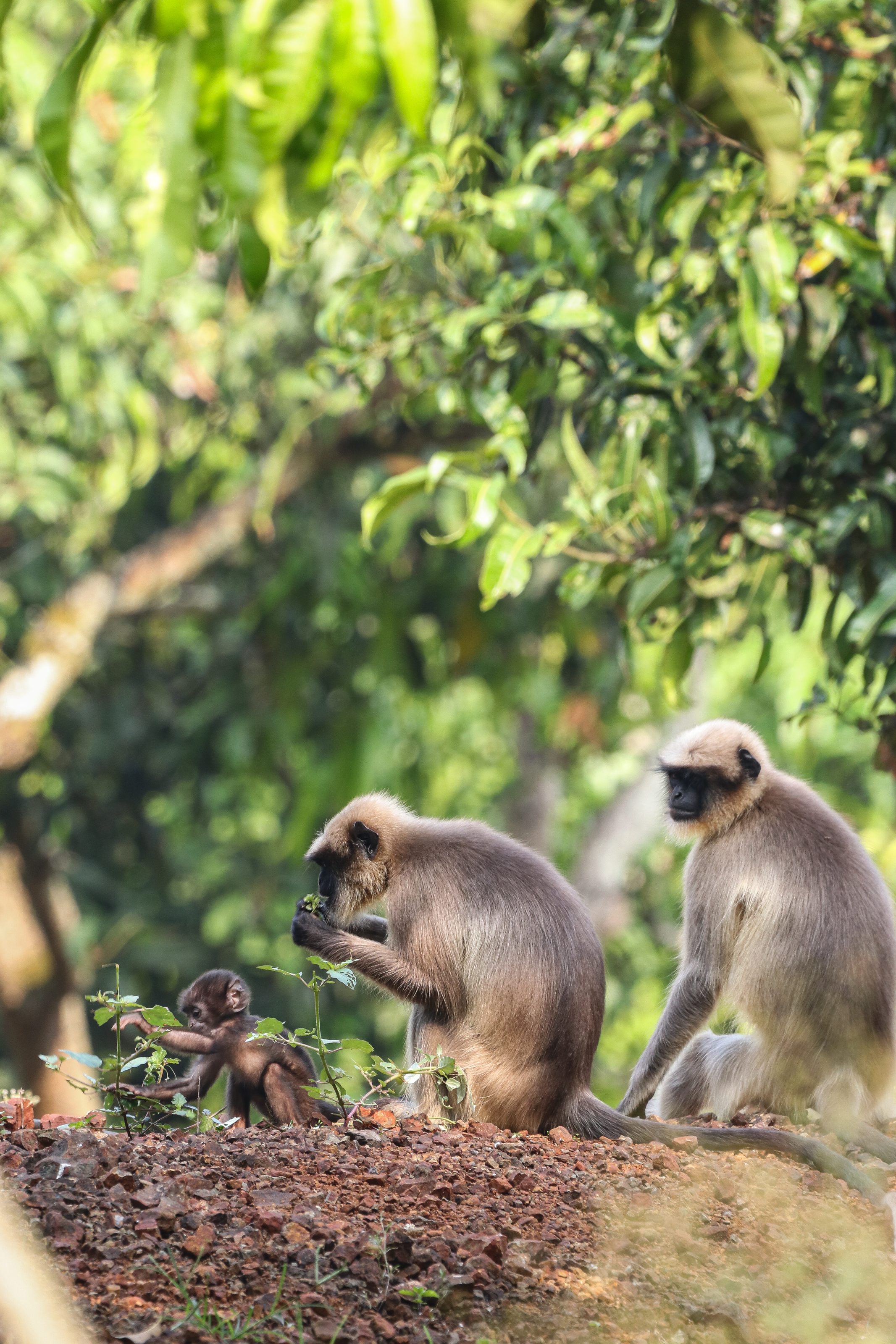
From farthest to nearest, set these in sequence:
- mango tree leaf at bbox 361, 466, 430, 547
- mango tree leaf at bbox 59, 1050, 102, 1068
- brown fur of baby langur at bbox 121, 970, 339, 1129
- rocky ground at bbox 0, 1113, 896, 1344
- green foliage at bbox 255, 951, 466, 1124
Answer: mango tree leaf at bbox 361, 466, 430, 547, brown fur of baby langur at bbox 121, 970, 339, 1129, green foliage at bbox 255, 951, 466, 1124, mango tree leaf at bbox 59, 1050, 102, 1068, rocky ground at bbox 0, 1113, 896, 1344

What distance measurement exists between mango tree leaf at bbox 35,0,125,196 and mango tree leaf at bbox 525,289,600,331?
2939 mm

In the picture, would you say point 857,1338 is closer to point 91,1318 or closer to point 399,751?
point 91,1318

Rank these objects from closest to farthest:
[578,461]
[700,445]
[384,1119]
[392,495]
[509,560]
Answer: [384,1119] → [700,445] → [509,560] → [392,495] → [578,461]

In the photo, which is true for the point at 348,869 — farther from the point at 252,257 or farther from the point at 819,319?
the point at 252,257

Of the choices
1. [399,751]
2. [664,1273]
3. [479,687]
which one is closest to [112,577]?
[399,751]

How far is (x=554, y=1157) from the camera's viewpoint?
3.10m

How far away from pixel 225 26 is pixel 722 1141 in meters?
2.70

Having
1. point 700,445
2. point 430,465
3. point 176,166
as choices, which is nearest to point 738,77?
point 176,166

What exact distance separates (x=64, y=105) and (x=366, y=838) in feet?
9.50

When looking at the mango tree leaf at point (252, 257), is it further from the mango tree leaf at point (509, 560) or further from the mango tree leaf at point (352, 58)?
the mango tree leaf at point (509, 560)

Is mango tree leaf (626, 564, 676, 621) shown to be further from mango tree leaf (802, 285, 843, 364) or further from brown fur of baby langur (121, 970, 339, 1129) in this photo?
brown fur of baby langur (121, 970, 339, 1129)

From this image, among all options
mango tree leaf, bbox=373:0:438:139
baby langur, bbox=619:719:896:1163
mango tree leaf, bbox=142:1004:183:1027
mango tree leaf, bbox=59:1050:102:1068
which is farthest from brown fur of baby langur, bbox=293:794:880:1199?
mango tree leaf, bbox=373:0:438:139

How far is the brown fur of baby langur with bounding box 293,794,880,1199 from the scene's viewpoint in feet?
11.8

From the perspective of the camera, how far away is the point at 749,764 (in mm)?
4094
